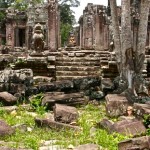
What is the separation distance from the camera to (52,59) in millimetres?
10570

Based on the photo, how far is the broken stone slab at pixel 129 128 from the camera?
482cm

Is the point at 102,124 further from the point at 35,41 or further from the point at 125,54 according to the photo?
the point at 35,41

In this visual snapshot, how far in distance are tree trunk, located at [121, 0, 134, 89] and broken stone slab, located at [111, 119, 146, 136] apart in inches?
103

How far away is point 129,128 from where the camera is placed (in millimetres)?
4906

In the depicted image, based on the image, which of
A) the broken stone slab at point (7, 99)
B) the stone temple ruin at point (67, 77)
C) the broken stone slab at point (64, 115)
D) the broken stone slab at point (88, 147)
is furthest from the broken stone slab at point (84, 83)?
the broken stone slab at point (88, 147)

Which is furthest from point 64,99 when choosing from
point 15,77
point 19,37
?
point 19,37

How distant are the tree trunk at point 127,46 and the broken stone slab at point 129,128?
262 centimetres

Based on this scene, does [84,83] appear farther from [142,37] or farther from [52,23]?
[52,23]

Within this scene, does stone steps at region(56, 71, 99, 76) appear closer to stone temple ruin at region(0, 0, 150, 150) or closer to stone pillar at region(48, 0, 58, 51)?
stone temple ruin at region(0, 0, 150, 150)

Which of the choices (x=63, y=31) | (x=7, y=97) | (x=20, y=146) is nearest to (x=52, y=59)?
(x=7, y=97)

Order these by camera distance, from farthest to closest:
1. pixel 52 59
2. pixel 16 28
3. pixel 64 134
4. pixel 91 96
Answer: pixel 16 28
pixel 52 59
pixel 91 96
pixel 64 134

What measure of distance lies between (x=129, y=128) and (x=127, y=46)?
3.14 metres

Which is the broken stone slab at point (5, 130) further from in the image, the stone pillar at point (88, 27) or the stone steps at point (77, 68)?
the stone pillar at point (88, 27)

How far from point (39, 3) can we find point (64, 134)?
23.1 metres
